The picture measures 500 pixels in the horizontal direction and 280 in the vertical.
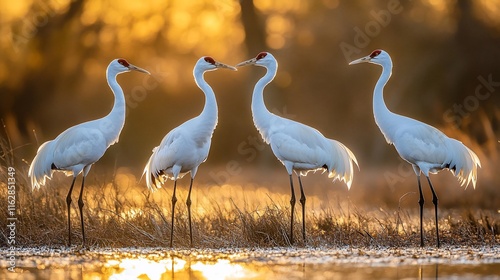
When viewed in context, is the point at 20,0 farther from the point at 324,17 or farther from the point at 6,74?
the point at 324,17

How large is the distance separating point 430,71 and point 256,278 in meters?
13.7

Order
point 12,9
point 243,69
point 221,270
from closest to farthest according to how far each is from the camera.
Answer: point 221,270, point 12,9, point 243,69

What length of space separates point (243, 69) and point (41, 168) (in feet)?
35.6

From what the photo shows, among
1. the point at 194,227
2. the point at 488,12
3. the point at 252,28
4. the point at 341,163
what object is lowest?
the point at 194,227

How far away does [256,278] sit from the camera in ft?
26.7

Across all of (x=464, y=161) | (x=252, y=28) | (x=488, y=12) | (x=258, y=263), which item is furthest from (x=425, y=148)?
(x=252, y=28)

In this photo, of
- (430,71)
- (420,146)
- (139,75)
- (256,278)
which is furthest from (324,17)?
(256,278)

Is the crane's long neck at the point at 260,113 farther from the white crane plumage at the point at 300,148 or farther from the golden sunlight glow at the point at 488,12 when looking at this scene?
the golden sunlight glow at the point at 488,12

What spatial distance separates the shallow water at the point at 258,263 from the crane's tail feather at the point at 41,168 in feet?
3.12

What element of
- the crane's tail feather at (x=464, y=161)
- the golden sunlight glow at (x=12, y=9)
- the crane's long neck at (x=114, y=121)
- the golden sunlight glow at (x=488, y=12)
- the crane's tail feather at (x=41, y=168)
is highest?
the golden sunlight glow at (x=12, y=9)

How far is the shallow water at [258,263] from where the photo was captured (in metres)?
8.39

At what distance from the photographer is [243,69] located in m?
21.9

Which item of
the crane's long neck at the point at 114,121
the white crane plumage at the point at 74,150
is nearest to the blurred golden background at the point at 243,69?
the crane's long neck at the point at 114,121

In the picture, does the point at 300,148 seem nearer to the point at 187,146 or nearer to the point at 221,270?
the point at 187,146
